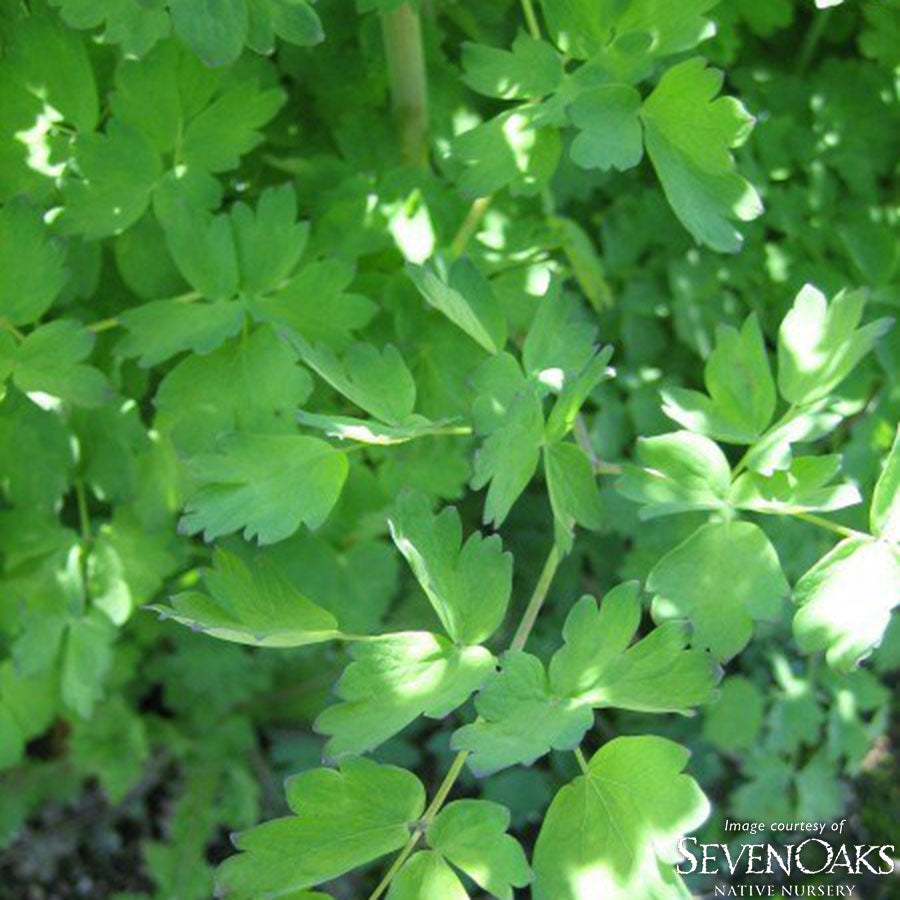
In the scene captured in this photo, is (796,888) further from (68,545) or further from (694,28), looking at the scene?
(694,28)

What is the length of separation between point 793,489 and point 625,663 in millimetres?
168

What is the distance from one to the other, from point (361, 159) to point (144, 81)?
0.81 ft

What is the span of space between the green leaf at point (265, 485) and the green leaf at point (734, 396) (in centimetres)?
25

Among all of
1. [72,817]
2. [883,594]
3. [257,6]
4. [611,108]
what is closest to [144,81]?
[257,6]

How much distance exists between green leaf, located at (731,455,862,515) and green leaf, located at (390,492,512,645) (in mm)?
168

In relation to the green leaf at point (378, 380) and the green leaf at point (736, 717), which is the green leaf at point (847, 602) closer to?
the green leaf at point (378, 380)

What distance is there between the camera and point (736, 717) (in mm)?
1600

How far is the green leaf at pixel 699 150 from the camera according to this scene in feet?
3.34

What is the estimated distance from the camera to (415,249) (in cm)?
124

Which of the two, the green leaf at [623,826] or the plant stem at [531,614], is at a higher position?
the plant stem at [531,614]

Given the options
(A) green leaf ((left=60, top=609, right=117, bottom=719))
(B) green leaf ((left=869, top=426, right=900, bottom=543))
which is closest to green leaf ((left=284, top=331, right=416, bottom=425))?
(B) green leaf ((left=869, top=426, right=900, bottom=543))

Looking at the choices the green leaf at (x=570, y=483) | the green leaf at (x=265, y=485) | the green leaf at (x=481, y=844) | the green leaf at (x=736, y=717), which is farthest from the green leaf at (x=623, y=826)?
the green leaf at (x=736, y=717)

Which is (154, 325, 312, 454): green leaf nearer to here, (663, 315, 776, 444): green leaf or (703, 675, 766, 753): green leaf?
(663, 315, 776, 444): green leaf

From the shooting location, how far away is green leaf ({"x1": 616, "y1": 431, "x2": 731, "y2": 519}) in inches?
37.1
